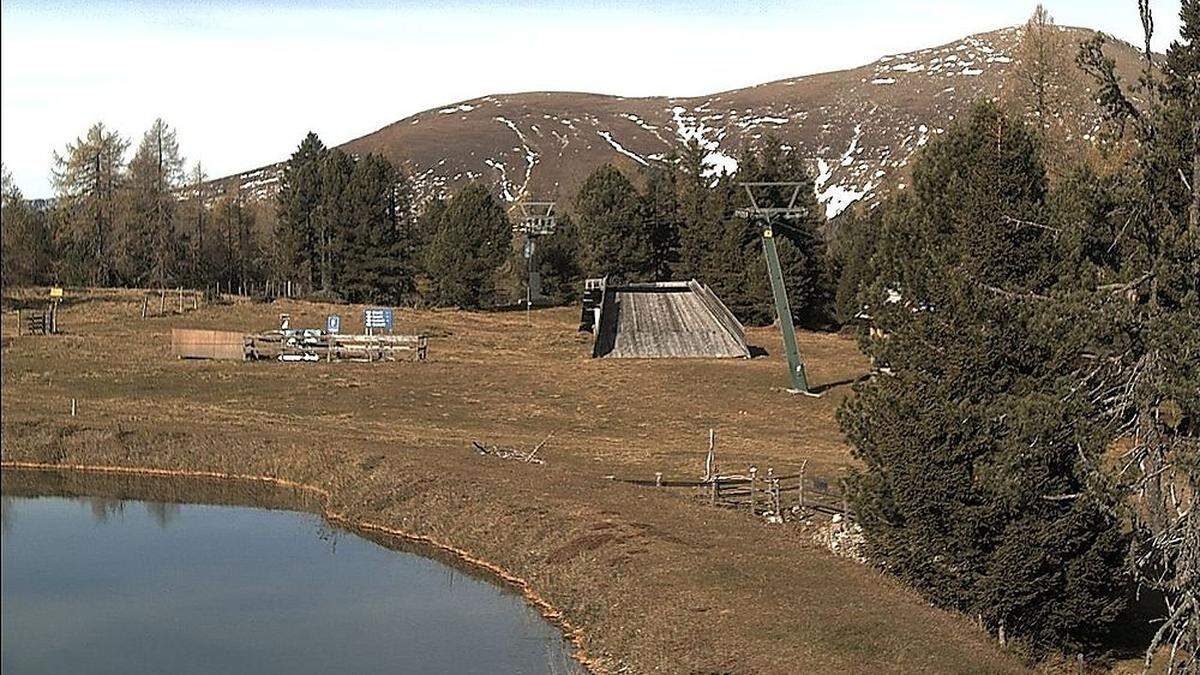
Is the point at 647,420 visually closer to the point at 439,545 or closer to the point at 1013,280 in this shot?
the point at 439,545

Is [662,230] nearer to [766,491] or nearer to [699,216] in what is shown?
[699,216]

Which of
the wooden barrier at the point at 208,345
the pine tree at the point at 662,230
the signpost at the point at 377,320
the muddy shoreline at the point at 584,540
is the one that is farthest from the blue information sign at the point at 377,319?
the pine tree at the point at 662,230

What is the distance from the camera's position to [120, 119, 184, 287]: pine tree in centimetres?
8894

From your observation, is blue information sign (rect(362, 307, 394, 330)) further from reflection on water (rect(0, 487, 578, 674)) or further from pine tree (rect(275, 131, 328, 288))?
pine tree (rect(275, 131, 328, 288))

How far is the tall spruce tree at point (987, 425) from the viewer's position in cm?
2059

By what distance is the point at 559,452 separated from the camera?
1515 inches

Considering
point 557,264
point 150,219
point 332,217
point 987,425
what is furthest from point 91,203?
point 987,425

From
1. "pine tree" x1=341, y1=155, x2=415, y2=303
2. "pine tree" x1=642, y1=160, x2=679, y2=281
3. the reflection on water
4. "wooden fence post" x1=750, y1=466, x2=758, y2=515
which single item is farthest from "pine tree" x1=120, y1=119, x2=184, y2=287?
"wooden fence post" x1=750, y1=466, x2=758, y2=515

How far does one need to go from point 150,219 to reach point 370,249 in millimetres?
17193

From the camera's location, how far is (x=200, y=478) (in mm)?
35812

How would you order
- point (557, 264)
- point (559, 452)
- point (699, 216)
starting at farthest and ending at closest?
1. point (557, 264)
2. point (699, 216)
3. point (559, 452)

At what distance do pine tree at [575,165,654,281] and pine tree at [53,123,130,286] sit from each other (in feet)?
103

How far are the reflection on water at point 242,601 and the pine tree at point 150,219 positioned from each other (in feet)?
195

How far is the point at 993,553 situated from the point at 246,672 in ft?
37.9
